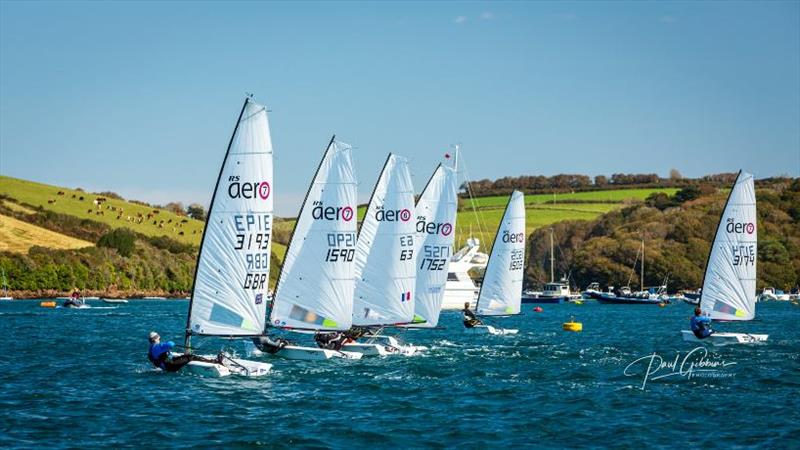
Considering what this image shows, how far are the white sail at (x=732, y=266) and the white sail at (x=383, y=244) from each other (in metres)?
17.3

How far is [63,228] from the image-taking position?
160 m

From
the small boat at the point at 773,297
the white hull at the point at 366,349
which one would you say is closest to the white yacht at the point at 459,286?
the small boat at the point at 773,297

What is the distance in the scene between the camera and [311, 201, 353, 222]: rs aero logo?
42312 mm

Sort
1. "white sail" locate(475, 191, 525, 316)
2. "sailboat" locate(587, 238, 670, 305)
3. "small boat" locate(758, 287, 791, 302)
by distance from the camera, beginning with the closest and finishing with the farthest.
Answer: "white sail" locate(475, 191, 525, 316) < "sailboat" locate(587, 238, 670, 305) < "small boat" locate(758, 287, 791, 302)

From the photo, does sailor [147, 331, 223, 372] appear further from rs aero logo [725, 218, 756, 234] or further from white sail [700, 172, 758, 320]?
rs aero logo [725, 218, 756, 234]

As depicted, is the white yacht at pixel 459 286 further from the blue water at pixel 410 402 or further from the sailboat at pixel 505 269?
the blue water at pixel 410 402

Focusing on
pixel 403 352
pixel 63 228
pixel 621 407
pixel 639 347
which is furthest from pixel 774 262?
pixel 621 407

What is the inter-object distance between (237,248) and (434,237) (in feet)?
63.7

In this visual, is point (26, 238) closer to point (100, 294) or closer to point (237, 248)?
point (100, 294)

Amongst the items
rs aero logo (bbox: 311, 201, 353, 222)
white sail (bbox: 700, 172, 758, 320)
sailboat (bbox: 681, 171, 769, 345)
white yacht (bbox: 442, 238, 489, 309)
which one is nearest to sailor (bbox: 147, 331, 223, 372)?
rs aero logo (bbox: 311, 201, 353, 222)

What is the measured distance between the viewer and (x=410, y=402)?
32.8 metres

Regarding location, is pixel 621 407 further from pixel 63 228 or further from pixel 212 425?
pixel 63 228

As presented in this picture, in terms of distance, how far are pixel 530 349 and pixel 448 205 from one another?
8.61 metres

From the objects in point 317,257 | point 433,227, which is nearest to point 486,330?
point 433,227
